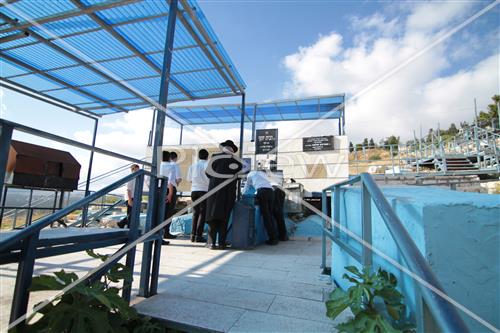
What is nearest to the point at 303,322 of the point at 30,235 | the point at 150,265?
the point at 150,265

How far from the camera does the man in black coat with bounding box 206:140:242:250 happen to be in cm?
388

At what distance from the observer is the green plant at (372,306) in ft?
3.61

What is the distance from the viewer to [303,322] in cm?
164

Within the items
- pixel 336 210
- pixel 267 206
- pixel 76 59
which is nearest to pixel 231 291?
pixel 336 210

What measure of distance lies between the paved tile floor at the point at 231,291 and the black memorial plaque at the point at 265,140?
8194mm

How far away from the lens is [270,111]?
10055mm

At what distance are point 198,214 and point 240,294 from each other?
8.48ft

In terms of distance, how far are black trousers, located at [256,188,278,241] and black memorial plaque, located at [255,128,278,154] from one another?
6971 millimetres

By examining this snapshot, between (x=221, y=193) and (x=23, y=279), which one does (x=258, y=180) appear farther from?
(x=23, y=279)

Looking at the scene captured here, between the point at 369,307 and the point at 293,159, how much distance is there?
36.7 ft

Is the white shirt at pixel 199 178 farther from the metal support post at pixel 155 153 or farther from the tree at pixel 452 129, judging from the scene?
the tree at pixel 452 129

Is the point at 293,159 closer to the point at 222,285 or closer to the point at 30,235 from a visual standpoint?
the point at 222,285

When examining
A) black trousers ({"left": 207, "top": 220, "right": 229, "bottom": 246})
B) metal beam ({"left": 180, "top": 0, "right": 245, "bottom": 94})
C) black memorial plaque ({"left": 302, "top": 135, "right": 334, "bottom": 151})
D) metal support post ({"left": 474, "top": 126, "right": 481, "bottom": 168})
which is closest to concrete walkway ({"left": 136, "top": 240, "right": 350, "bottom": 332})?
black trousers ({"left": 207, "top": 220, "right": 229, "bottom": 246})

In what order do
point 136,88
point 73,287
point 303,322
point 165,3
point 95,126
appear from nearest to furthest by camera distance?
point 73,287 → point 303,322 → point 165,3 → point 136,88 → point 95,126
